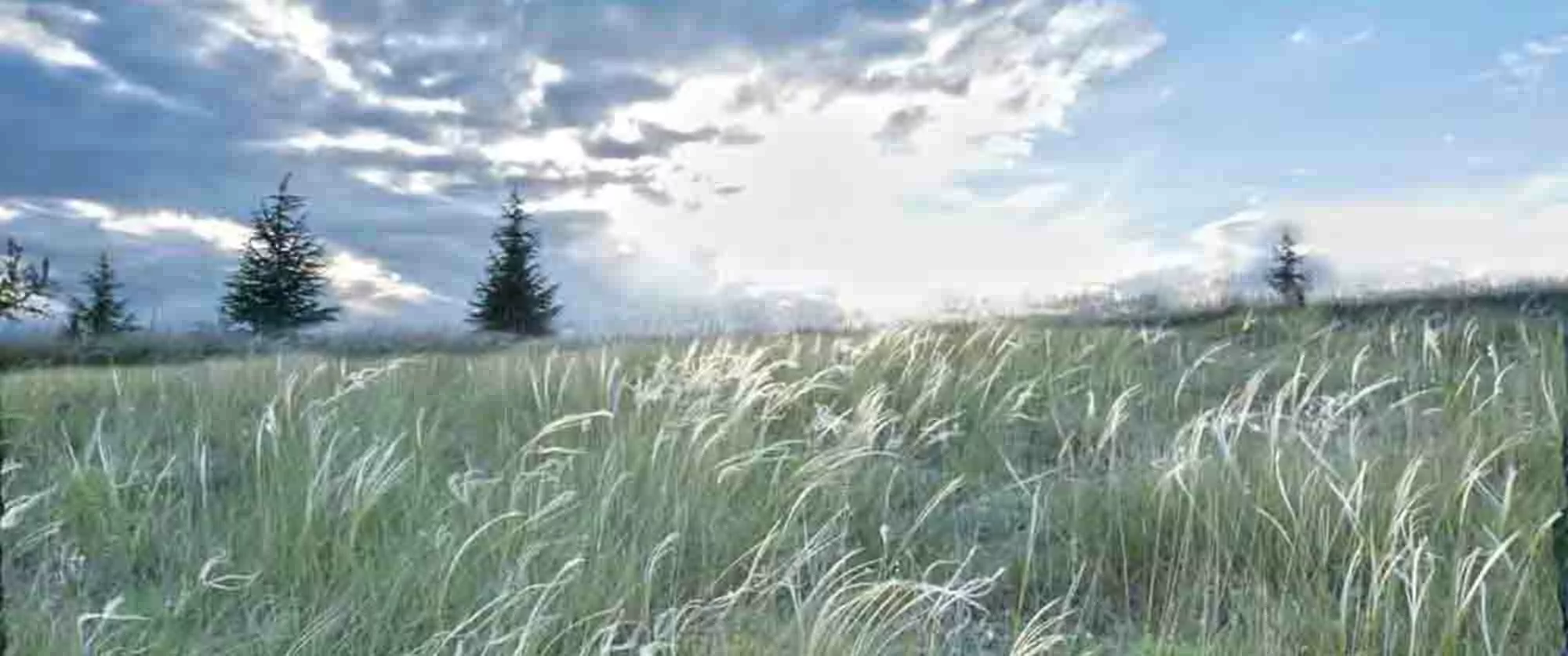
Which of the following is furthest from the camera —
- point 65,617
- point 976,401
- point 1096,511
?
point 976,401

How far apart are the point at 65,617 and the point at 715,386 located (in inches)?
104

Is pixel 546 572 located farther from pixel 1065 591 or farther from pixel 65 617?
pixel 1065 591

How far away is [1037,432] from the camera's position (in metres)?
5.64

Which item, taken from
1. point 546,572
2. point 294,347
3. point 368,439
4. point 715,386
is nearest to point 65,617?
point 546,572

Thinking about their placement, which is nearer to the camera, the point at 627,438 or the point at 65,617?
the point at 65,617

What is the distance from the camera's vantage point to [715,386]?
508cm

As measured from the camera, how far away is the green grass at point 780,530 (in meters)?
2.86

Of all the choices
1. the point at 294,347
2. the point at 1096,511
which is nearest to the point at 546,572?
the point at 1096,511

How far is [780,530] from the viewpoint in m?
3.69

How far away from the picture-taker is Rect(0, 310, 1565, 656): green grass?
286cm

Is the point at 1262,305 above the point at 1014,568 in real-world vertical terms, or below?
above

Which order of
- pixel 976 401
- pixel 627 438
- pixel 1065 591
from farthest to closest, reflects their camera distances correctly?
pixel 976 401 → pixel 627 438 → pixel 1065 591

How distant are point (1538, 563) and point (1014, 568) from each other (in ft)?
4.88

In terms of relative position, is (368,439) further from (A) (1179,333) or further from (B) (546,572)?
(A) (1179,333)
